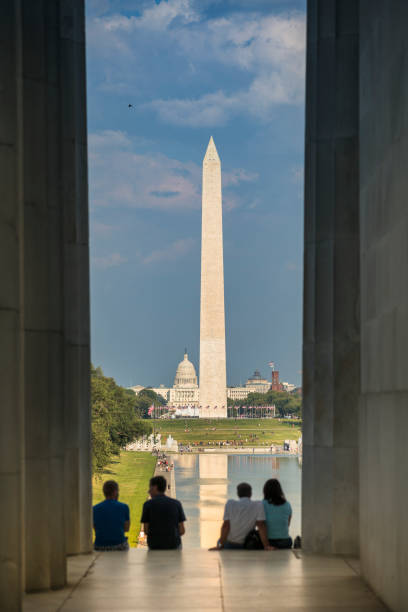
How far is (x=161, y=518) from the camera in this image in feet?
35.9

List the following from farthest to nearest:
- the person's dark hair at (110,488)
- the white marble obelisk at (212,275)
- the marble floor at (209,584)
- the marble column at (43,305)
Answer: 1. the white marble obelisk at (212,275)
2. the person's dark hair at (110,488)
3. the marble column at (43,305)
4. the marble floor at (209,584)

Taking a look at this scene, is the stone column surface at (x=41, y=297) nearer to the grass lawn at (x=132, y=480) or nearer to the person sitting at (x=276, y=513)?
the person sitting at (x=276, y=513)

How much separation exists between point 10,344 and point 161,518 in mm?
4291

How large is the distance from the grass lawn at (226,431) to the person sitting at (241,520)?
297ft

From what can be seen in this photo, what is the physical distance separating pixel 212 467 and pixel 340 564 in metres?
57.7

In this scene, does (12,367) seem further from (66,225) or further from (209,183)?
(209,183)

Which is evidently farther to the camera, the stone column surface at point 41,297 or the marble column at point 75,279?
the marble column at point 75,279

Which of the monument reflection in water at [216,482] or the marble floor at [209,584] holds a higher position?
the marble floor at [209,584]

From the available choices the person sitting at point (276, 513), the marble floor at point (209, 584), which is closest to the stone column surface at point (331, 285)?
the person sitting at point (276, 513)

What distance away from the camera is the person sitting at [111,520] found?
1103 centimetres

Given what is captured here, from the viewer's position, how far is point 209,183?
82.3m

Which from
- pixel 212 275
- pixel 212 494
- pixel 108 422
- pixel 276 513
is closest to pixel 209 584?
pixel 276 513

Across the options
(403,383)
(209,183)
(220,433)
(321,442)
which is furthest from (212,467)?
(403,383)

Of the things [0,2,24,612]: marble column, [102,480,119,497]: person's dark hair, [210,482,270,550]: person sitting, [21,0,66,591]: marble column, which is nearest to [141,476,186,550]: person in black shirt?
[102,480,119,497]: person's dark hair
